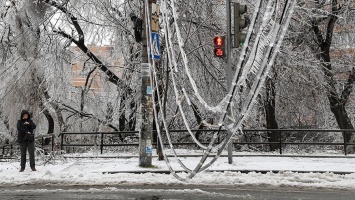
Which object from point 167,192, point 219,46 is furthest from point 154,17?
point 167,192

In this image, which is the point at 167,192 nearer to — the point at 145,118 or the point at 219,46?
the point at 145,118

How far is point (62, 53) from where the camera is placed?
60.3ft

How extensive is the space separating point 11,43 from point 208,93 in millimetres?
8753

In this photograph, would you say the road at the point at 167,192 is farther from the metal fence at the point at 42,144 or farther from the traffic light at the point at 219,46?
the metal fence at the point at 42,144

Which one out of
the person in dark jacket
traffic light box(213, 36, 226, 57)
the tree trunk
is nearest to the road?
the person in dark jacket

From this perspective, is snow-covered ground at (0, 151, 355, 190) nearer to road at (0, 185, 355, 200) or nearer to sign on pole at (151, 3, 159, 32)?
road at (0, 185, 355, 200)

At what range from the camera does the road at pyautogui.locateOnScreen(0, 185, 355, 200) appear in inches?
302

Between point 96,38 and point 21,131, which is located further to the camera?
point 96,38

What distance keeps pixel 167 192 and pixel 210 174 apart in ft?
8.02

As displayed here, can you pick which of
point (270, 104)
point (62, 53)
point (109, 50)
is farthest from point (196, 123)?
point (62, 53)

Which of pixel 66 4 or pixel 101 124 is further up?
pixel 66 4

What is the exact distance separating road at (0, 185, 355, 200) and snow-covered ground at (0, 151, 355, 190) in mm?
468

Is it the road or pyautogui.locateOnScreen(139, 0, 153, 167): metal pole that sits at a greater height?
pyautogui.locateOnScreen(139, 0, 153, 167): metal pole

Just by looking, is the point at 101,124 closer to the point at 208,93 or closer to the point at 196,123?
the point at 196,123
